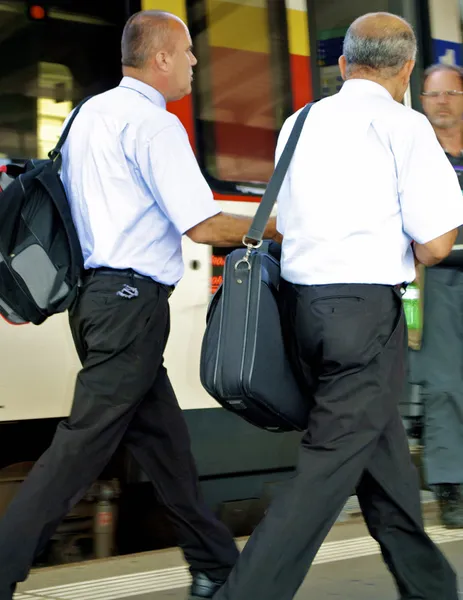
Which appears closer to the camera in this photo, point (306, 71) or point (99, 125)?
point (99, 125)

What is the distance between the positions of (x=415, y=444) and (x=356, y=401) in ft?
8.94

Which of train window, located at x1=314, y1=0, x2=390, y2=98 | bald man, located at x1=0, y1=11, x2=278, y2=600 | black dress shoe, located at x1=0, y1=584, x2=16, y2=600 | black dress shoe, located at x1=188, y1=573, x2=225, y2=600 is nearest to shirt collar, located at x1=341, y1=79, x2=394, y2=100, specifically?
bald man, located at x1=0, y1=11, x2=278, y2=600

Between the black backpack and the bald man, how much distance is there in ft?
0.25

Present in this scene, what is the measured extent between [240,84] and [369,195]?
228 centimetres

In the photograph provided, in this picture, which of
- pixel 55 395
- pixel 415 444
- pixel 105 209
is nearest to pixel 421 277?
pixel 415 444

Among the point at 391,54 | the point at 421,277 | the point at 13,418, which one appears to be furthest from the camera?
the point at 421,277

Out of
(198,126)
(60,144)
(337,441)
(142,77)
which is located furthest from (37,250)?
(198,126)

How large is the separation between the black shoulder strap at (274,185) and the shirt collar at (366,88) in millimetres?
133

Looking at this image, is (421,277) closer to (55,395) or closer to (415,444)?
(415,444)

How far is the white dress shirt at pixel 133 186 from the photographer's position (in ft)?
10.9

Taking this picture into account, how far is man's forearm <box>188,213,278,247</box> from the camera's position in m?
3.33

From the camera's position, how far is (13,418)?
423cm

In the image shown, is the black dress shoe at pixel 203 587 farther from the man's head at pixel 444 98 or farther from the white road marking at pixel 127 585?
the man's head at pixel 444 98

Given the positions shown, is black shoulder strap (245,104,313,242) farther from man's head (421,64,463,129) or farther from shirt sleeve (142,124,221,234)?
man's head (421,64,463,129)
